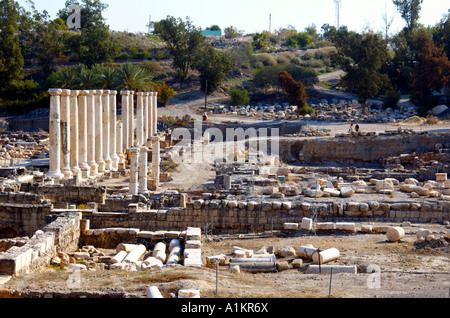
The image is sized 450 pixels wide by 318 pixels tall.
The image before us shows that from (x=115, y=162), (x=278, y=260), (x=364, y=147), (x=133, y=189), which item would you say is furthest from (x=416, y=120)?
(x=278, y=260)

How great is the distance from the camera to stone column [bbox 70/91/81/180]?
25172mm

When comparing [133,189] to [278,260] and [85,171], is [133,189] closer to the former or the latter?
[85,171]

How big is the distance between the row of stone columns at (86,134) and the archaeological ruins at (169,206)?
46 millimetres

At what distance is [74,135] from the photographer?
25.5 m

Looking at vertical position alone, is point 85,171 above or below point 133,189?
above

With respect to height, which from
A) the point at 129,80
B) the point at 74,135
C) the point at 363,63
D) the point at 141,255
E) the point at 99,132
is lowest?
the point at 141,255

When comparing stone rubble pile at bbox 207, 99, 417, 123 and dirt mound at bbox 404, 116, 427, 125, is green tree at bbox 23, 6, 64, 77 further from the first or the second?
dirt mound at bbox 404, 116, 427, 125

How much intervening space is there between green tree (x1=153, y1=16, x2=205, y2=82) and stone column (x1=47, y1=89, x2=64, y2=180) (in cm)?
4222

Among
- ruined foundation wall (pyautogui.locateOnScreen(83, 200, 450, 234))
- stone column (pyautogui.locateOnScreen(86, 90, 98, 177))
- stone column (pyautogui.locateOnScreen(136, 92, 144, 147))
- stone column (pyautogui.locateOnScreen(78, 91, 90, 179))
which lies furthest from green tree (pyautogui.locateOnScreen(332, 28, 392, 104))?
ruined foundation wall (pyautogui.locateOnScreen(83, 200, 450, 234))

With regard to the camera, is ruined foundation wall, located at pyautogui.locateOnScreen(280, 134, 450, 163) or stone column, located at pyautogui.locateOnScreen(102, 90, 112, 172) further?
ruined foundation wall, located at pyautogui.locateOnScreen(280, 134, 450, 163)

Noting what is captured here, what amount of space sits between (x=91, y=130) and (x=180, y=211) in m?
11.8

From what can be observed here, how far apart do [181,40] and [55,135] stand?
43.2m

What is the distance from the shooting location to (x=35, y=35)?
228 ft
